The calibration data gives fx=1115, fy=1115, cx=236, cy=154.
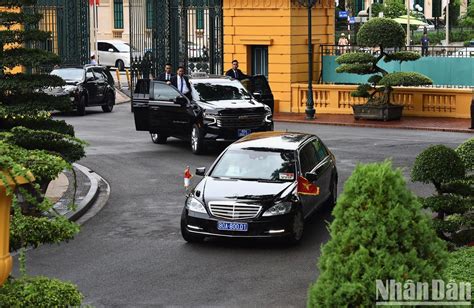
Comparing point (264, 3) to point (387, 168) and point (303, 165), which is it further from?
point (387, 168)

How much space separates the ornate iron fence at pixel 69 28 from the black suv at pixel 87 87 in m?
5.40

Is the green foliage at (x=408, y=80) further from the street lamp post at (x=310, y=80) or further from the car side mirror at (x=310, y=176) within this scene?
the car side mirror at (x=310, y=176)

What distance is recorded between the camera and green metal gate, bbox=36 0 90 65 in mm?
45719

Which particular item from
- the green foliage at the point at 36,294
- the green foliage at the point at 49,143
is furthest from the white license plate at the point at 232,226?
the green foliage at the point at 36,294

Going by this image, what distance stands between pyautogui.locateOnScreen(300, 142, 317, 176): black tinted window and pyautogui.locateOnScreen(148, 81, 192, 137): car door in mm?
9594

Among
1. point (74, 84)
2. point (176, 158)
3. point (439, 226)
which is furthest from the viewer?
point (74, 84)

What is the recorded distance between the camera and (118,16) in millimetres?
76500

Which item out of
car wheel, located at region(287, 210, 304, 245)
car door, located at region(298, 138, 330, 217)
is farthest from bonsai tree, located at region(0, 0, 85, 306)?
car door, located at region(298, 138, 330, 217)

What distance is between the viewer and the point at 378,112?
35.1 metres

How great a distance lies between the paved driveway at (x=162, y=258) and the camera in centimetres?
1361

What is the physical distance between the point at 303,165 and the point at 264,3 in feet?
72.0

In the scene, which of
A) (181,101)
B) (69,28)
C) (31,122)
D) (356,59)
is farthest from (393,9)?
(31,122)

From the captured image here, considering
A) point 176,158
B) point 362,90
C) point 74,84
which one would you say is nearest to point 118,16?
point 74,84

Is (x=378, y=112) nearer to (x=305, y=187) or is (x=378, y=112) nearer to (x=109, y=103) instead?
(x=109, y=103)
